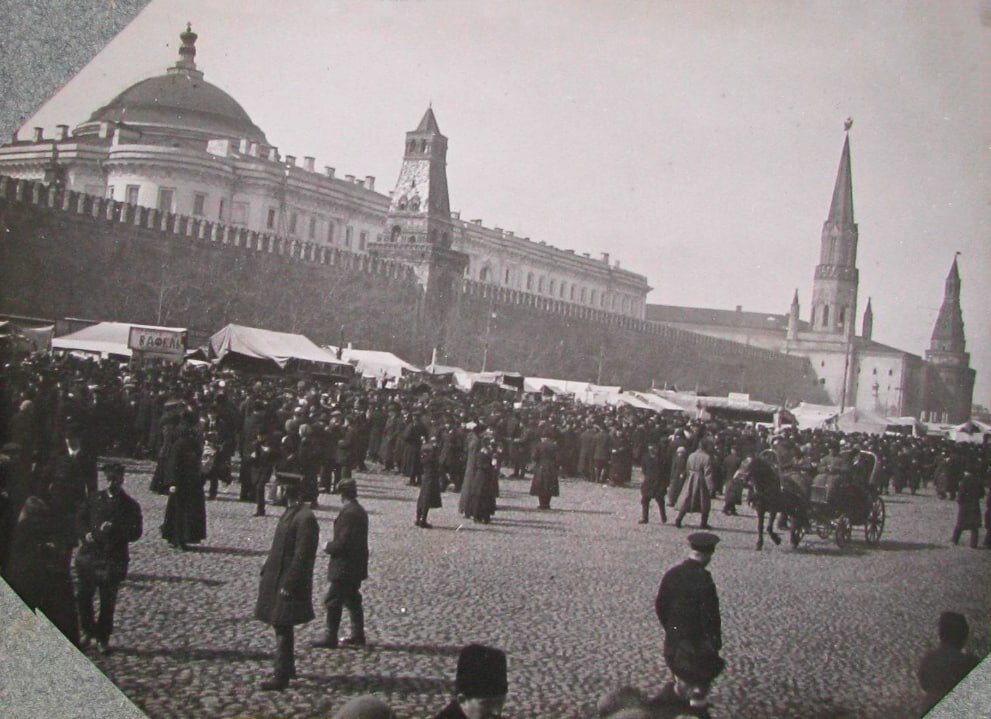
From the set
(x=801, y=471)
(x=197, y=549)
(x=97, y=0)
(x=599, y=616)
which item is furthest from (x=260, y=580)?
(x=97, y=0)

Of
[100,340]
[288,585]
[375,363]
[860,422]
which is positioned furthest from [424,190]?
[860,422]

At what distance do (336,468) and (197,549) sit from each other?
3.06 ft

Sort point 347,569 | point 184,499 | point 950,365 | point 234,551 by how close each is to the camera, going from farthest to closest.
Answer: point 950,365 < point 184,499 < point 234,551 < point 347,569

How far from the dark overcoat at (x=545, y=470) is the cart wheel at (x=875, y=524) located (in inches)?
87.9

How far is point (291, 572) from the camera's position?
14.4ft

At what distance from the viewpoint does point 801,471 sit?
18.2 ft

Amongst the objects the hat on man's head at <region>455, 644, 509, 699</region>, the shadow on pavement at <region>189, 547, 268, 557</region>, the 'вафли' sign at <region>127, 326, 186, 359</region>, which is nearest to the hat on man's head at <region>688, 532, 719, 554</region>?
the hat on man's head at <region>455, 644, 509, 699</region>

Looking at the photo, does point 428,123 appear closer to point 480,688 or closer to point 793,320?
point 793,320

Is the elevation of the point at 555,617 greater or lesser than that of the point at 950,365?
lesser

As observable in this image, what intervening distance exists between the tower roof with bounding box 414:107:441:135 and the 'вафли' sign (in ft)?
6.46

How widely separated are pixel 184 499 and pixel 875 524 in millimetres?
3942

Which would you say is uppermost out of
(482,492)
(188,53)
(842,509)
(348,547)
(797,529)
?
(188,53)

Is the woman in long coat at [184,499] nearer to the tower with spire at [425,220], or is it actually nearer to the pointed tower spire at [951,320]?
the tower with spire at [425,220]

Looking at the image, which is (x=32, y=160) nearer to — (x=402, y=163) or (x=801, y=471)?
(x=402, y=163)
